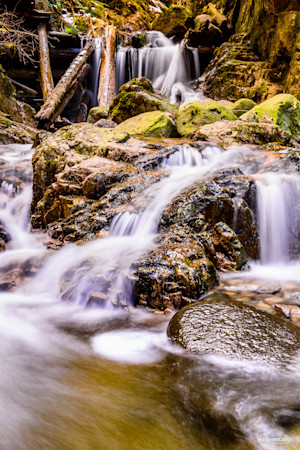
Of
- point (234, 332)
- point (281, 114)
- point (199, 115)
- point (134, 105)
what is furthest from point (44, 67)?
point (234, 332)

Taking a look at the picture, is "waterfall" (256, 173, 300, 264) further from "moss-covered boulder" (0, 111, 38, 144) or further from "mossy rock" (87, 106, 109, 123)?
"moss-covered boulder" (0, 111, 38, 144)

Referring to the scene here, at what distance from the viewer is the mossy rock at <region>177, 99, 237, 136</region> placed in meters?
8.40

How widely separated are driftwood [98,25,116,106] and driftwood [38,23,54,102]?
6.96ft

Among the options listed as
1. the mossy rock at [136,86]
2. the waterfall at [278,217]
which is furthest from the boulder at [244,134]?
the mossy rock at [136,86]

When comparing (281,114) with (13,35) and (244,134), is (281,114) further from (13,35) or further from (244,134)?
(13,35)

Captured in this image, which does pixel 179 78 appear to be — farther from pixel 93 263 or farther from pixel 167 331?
pixel 167 331

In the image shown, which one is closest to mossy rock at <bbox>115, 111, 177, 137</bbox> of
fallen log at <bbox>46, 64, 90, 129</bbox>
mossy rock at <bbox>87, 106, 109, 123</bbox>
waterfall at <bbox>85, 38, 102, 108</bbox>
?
mossy rock at <bbox>87, 106, 109, 123</bbox>

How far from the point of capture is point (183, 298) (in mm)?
2898

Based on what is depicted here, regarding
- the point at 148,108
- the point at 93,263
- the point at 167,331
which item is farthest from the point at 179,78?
the point at 167,331

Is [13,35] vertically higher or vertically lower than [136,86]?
higher

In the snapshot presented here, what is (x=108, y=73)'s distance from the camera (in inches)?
500

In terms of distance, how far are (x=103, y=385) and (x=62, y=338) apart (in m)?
0.88

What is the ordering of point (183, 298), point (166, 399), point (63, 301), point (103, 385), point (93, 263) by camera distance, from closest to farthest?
point (166, 399) → point (103, 385) → point (183, 298) → point (63, 301) → point (93, 263)

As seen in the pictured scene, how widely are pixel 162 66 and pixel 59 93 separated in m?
6.86
